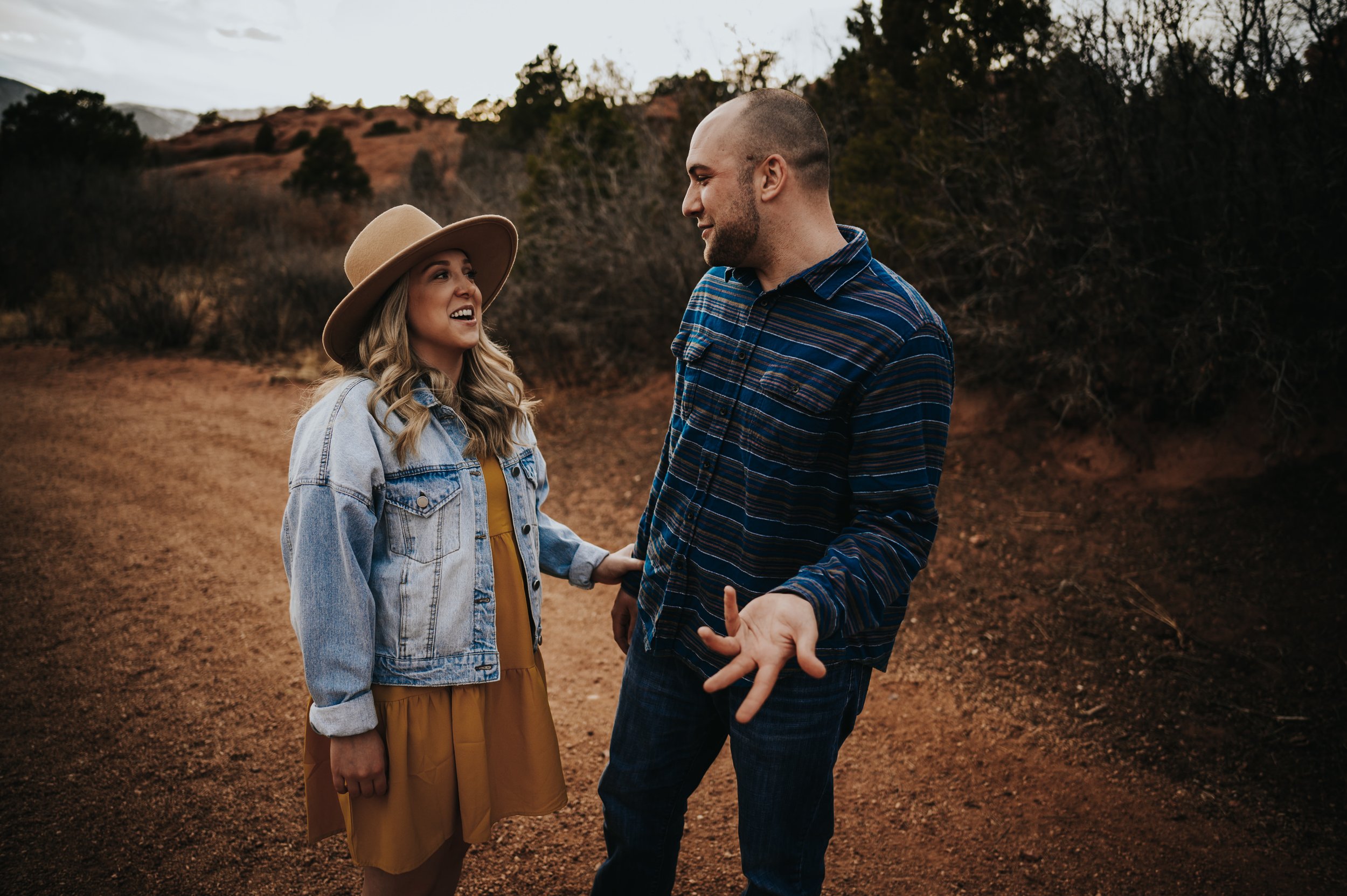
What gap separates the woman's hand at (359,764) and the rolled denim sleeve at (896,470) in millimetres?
1058

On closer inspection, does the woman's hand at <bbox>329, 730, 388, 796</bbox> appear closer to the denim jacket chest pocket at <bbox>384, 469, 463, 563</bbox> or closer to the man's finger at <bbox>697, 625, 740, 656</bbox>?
the denim jacket chest pocket at <bbox>384, 469, 463, 563</bbox>

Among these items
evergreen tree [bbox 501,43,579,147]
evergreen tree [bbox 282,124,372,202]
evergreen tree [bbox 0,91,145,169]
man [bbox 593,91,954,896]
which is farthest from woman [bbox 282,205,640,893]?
evergreen tree [bbox 282,124,372,202]

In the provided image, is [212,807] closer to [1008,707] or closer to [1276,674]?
[1008,707]

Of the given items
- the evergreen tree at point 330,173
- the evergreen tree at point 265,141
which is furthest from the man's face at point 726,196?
the evergreen tree at point 265,141

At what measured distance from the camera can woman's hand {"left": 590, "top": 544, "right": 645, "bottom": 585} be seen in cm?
223

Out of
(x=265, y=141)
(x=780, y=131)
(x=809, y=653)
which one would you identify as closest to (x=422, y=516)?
(x=809, y=653)

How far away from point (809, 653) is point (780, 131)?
1261mm

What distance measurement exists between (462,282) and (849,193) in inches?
231

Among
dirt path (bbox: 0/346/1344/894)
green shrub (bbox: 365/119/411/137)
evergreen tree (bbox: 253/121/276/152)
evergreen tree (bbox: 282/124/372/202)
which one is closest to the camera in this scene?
dirt path (bbox: 0/346/1344/894)

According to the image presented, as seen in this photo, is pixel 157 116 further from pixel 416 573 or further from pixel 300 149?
pixel 416 573

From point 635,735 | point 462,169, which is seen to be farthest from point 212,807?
point 462,169

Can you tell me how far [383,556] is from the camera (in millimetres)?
1773

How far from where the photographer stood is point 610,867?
2041 millimetres

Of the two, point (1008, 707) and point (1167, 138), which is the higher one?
point (1167, 138)
